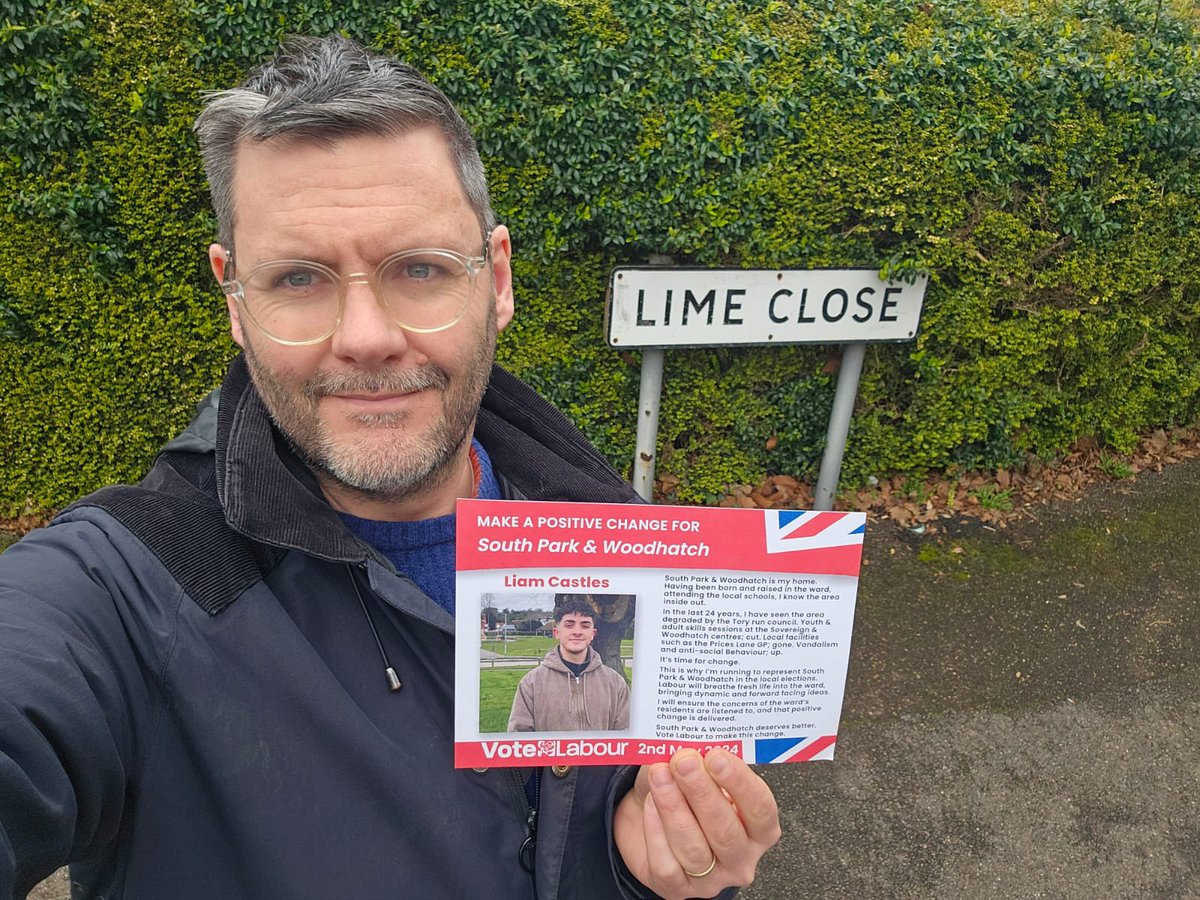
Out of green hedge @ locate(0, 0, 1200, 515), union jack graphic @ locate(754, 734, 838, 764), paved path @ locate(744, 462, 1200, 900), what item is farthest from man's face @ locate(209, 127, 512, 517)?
paved path @ locate(744, 462, 1200, 900)

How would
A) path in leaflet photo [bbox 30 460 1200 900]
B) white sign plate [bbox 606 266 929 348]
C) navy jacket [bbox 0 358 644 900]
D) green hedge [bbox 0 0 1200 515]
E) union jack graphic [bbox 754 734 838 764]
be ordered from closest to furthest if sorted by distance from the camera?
navy jacket [bbox 0 358 644 900]
union jack graphic [bbox 754 734 838 764]
path in leaflet photo [bbox 30 460 1200 900]
green hedge [bbox 0 0 1200 515]
white sign plate [bbox 606 266 929 348]

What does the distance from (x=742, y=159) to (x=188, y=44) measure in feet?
8.03

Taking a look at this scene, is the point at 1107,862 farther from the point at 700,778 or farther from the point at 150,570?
the point at 150,570

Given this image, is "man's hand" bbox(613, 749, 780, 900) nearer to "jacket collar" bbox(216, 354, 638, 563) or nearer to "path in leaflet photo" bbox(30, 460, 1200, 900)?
"jacket collar" bbox(216, 354, 638, 563)

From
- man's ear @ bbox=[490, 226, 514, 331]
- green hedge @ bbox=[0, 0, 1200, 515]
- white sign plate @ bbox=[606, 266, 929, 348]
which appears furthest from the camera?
white sign plate @ bbox=[606, 266, 929, 348]

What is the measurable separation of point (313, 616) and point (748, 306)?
2.89 meters

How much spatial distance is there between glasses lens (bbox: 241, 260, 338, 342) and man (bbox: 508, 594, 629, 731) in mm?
676

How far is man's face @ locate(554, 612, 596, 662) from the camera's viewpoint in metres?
1.33

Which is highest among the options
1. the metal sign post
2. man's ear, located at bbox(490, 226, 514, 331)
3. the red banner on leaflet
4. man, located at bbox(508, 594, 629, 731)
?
man's ear, located at bbox(490, 226, 514, 331)

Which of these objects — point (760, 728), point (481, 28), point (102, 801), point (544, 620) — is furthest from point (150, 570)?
point (481, 28)

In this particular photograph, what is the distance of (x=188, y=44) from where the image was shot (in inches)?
130

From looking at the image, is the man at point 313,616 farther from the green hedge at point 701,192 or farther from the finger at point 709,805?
the green hedge at point 701,192

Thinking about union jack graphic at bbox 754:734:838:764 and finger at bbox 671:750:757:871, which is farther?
union jack graphic at bbox 754:734:838:764

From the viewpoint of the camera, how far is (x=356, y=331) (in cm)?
142
